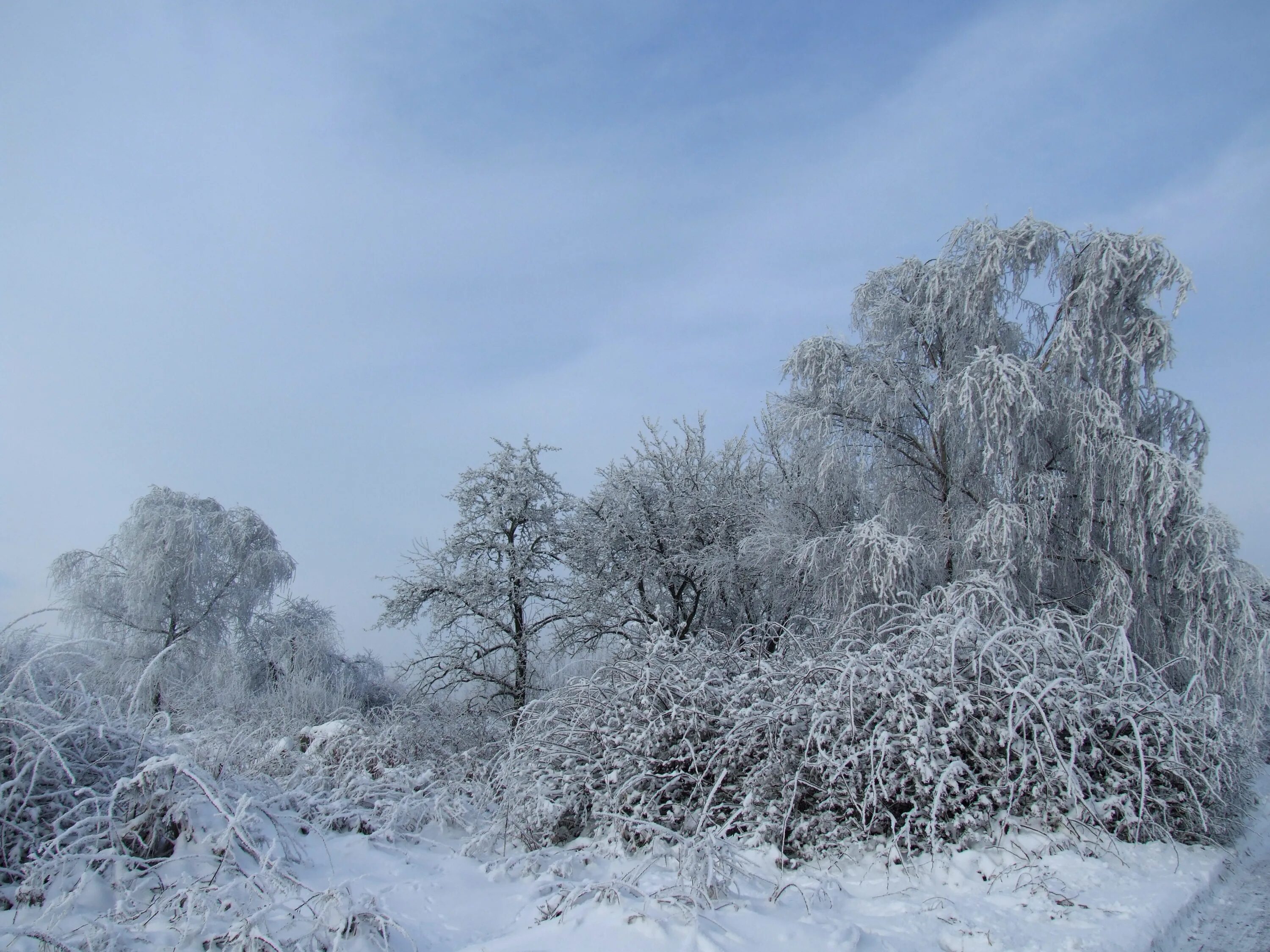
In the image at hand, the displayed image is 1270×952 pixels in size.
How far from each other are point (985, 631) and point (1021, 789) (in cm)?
128

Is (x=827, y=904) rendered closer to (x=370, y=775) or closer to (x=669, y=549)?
(x=370, y=775)

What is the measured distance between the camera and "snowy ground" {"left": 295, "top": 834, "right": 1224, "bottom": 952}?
3.28 meters

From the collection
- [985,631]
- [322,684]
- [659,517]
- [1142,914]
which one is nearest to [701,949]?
[1142,914]

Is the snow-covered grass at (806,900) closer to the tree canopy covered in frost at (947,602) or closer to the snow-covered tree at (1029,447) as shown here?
the tree canopy covered in frost at (947,602)

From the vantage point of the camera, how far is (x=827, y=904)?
3846 mm

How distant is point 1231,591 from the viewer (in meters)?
9.85

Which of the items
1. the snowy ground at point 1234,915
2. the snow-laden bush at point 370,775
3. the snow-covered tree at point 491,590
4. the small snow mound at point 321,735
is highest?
the snow-covered tree at point 491,590

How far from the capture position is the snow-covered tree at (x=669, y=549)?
46.9 ft

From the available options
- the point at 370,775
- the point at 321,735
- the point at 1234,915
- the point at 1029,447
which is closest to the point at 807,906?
the point at 1234,915

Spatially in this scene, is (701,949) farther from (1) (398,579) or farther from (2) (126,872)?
(1) (398,579)

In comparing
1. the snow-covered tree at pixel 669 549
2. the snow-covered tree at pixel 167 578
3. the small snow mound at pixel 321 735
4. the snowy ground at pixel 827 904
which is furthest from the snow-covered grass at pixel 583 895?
the snow-covered tree at pixel 167 578

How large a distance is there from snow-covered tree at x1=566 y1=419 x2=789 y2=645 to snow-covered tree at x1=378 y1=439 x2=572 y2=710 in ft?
2.52

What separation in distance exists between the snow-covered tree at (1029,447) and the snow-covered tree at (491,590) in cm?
591

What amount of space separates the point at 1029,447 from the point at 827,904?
9.14 metres
